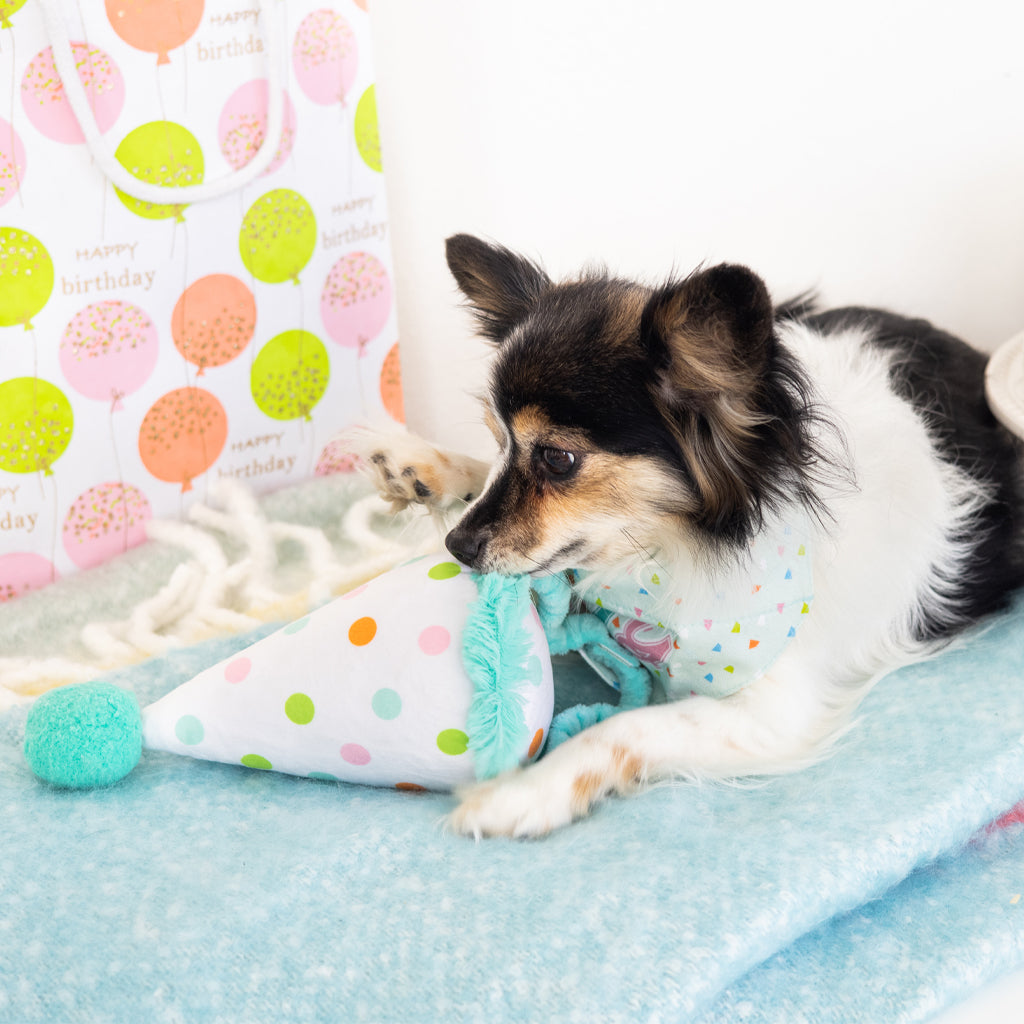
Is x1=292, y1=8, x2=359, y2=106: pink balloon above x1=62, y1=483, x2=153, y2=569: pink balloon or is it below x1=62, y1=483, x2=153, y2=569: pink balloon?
above

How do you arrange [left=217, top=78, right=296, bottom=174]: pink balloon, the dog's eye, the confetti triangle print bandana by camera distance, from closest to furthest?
1. the dog's eye
2. the confetti triangle print bandana
3. [left=217, top=78, right=296, bottom=174]: pink balloon

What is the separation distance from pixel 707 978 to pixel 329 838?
0.54m

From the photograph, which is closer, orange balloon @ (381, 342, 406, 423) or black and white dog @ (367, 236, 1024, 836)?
black and white dog @ (367, 236, 1024, 836)

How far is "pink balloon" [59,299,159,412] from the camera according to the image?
2143mm

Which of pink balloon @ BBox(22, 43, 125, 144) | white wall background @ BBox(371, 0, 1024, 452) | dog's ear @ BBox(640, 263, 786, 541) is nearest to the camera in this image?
dog's ear @ BBox(640, 263, 786, 541)

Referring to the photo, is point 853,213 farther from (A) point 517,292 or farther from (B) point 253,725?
(B) point 253,725

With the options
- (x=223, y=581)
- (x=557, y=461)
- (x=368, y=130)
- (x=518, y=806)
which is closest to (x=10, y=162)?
(x=368, y=130)

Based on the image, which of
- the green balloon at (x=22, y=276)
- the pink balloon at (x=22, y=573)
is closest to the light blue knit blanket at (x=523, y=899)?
the pink balloon at (x=22, y=573)

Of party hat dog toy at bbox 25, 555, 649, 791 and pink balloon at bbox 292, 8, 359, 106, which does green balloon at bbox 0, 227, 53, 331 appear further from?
party hat dog toy at bbox 25, 555, 649, 791

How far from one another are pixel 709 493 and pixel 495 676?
0.41 meters

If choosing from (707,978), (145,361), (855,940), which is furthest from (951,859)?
(145,361)

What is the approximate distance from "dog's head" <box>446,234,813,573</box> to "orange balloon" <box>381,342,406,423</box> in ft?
3.47

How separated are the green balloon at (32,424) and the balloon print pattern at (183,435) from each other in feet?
0.57

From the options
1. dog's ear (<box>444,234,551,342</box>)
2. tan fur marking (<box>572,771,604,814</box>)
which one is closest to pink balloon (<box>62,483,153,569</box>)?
dog's ear (<box>444,234,551,342</box>)
